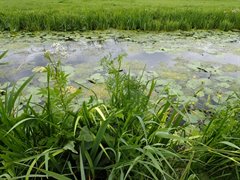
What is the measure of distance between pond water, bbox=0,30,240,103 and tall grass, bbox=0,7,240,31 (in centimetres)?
23

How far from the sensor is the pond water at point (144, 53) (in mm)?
3303

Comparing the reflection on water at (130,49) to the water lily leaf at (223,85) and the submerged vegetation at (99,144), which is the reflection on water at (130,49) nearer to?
the water lily leaf at (223,85)

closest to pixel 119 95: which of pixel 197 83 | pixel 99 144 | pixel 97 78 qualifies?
pixel 99 144

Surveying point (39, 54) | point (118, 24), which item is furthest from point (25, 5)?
point (39, 54)

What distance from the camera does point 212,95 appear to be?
9.25 feet

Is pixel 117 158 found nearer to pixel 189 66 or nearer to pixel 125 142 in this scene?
pixel 125 142

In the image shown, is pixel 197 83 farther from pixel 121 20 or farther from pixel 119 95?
pixel 121 20

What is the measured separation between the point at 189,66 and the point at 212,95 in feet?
2.83

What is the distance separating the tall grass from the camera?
529 centimetres

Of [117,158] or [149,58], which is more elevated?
[117,158]

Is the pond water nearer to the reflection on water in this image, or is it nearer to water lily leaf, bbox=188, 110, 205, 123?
the reflection on water

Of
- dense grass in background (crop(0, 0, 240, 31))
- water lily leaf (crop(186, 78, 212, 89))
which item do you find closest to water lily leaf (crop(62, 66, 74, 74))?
water lily leaf (crop(186, 78, 212, 89))

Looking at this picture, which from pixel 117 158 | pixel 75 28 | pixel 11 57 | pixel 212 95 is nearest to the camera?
pixel 117 158

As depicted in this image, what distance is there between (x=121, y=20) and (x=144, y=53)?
1.60 m
